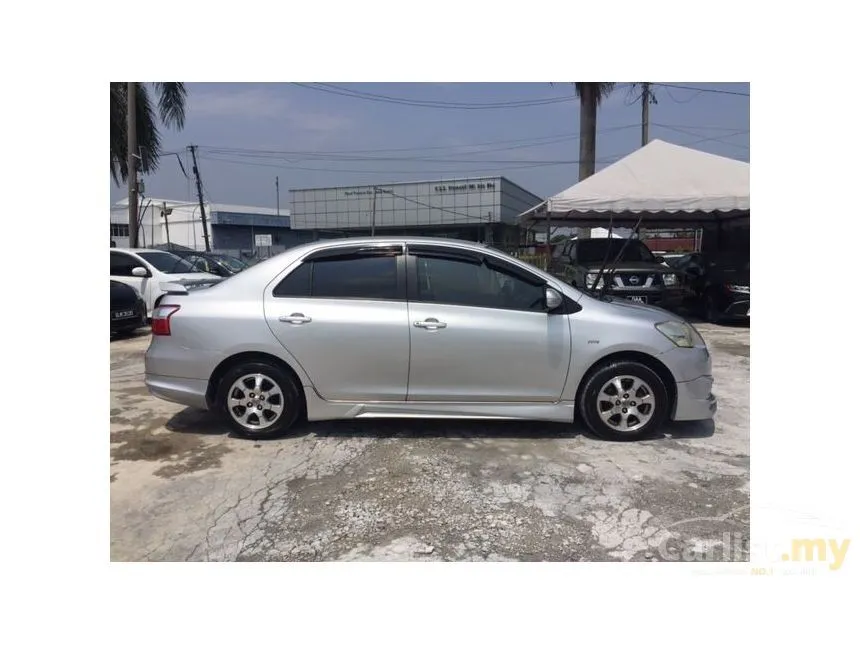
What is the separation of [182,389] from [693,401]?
3.97 m

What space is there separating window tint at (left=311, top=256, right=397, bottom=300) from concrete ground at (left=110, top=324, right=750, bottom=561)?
3.69 feet

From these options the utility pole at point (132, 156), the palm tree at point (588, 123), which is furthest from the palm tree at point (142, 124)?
the palm tree at point (588, 123)

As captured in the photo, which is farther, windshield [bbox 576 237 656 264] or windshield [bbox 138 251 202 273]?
windshield [bbox 576 237 656 264]

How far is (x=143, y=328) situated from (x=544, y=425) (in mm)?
8500

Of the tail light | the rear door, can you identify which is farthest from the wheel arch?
the tail light

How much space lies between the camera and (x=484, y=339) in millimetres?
4125

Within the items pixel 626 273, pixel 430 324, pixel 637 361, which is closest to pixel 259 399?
pixel 430 324

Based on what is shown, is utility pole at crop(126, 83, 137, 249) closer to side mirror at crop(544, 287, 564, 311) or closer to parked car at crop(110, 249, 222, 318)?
parked car at crop(110, 249, 222, 318)

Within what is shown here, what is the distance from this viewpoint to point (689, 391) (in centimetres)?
427

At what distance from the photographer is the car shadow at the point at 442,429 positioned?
4410mm

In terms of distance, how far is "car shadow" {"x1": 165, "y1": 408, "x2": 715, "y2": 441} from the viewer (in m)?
4.41

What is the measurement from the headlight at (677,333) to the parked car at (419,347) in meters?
0.01
